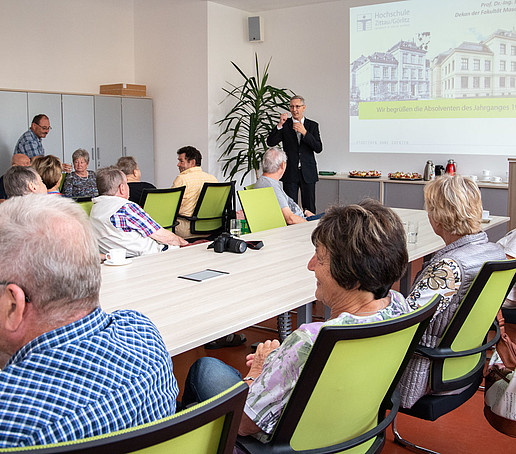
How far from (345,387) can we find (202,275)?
142 cm

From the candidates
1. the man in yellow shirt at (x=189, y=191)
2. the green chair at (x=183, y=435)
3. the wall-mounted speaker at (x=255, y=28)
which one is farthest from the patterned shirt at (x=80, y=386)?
the wall-mounted speaker at (x=255, y=28)

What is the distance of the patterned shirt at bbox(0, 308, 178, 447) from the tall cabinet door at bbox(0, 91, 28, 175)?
719 cm

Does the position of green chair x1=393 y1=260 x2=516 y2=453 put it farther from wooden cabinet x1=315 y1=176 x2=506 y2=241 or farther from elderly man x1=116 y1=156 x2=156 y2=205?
wooden cabinet x1=315 y1=176 x2=506 y2=241

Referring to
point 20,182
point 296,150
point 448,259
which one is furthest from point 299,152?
point 448,259

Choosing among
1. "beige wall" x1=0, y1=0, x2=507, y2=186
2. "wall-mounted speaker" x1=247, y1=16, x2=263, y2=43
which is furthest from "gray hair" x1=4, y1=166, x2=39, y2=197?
"wall-mounted speaker" x1=247, y1=16, x2=263, y2=43

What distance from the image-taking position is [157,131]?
966 cm

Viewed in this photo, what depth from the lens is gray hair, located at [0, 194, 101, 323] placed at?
117cm

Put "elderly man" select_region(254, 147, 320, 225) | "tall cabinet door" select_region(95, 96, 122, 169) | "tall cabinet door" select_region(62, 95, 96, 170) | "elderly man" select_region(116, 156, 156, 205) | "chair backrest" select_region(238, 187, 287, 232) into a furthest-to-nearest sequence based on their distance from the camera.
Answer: "tall cabinet door" select_region(95, 96, 122, 169), "tall cabinet door" select_region(62, 95, 96, 170), "elderly man" select_region(116, 156, 156, 205), "elderly man" select_region(254, 147, 320, 225), "chair backrest" select_region(238, 187, 287, 232)

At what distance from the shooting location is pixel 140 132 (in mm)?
9398

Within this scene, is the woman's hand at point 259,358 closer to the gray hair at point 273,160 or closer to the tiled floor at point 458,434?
the tiled floor at point 458,434

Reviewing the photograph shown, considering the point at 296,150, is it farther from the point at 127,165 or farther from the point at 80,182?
the point at 127,165

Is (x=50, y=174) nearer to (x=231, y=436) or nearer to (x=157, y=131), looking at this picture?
(x=231, y=436)

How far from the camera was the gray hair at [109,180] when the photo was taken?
372 centimetres

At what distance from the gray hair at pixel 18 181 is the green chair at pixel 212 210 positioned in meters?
1.80
